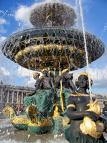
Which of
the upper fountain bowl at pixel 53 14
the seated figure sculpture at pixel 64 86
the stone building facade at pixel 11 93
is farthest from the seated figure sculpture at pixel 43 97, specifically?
the stone building facade at pixel 11 93

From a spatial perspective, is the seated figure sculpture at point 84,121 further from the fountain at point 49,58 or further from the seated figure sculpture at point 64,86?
the seated figure sculpture at point 64,86

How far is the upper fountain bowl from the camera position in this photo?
15.0 meters

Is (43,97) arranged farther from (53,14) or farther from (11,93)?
(11,93)

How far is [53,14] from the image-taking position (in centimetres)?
1496

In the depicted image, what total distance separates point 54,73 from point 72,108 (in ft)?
26.7

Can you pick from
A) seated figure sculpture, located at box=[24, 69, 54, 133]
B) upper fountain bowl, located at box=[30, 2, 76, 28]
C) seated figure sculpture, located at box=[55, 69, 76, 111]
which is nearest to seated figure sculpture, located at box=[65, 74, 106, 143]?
seated figure sculpture, located at box=[24, 69, 54, 133]

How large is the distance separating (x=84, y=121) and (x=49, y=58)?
8326mm

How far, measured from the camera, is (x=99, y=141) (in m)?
5.06

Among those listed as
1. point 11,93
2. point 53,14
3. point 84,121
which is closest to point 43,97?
point 53,14

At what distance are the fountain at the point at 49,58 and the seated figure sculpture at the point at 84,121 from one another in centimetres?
502

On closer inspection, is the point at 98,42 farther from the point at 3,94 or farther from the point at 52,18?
the point at 3,94

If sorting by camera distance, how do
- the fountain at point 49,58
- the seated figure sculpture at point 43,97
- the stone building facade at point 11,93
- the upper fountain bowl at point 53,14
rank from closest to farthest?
the fountain at point 49,58, the seated figure sculpture at point 43,97, the upper fountain bowl at point 53,14, the stone building facade at point 11,93

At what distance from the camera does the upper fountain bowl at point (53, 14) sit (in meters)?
15.0

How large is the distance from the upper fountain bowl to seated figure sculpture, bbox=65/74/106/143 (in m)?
9.90
